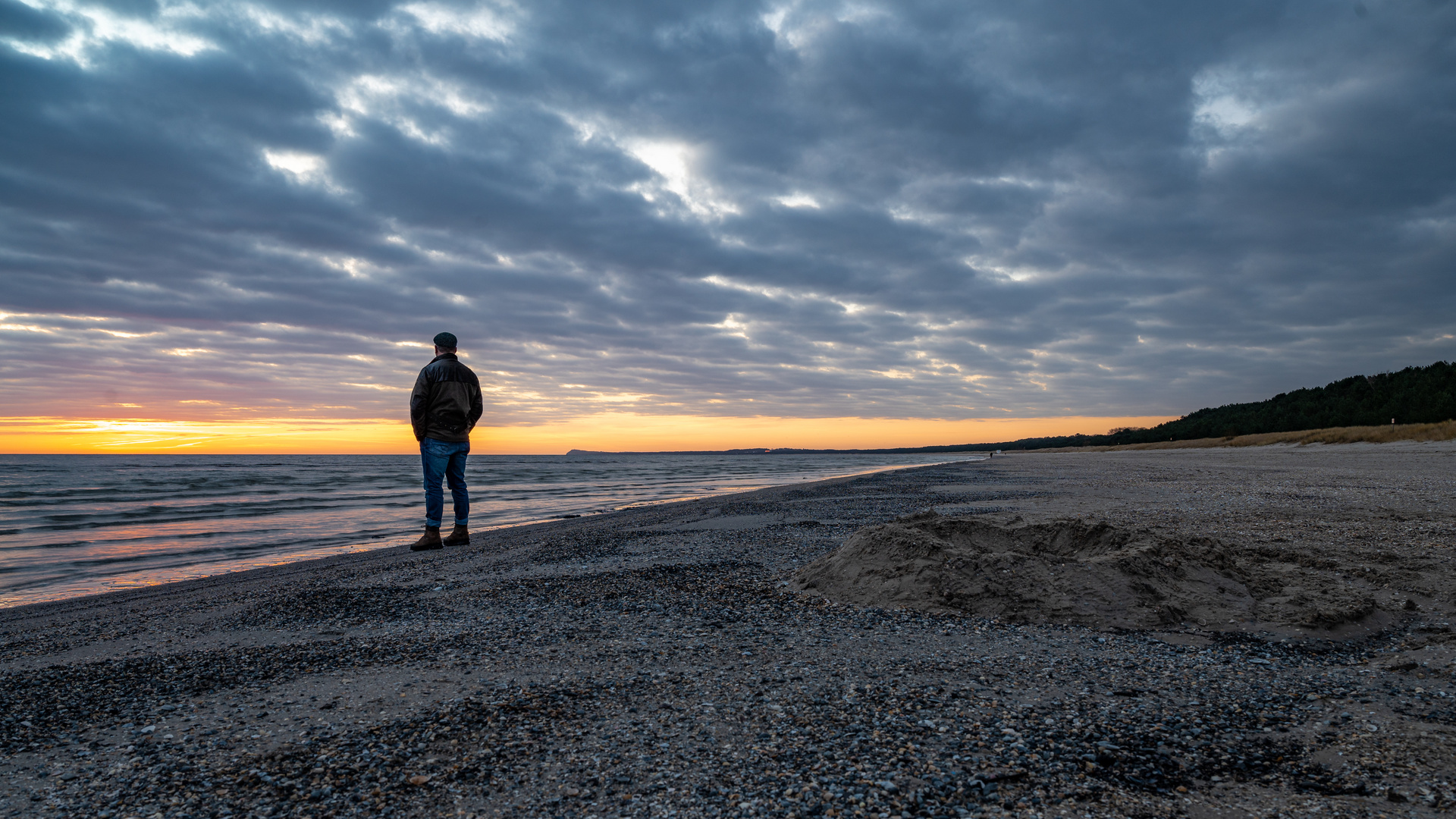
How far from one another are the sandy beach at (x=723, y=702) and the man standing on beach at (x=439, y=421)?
9.14ft

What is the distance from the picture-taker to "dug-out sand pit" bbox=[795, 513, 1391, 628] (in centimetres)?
446

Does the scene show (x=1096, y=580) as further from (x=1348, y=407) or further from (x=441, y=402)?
(x=1348, y=407)

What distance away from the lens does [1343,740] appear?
2.61 m

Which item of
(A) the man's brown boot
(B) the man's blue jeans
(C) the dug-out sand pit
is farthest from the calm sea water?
(C) the dug-out sand pit

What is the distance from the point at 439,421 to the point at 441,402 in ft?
0.88

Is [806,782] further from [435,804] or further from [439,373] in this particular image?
[439,373]

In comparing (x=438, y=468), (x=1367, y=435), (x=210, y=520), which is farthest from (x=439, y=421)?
(x=1367, y=435)

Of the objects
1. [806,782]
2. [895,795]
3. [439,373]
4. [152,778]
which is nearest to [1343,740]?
[895,795]

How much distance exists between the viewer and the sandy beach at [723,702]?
2.30 metres

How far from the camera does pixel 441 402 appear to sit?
8.95 meters

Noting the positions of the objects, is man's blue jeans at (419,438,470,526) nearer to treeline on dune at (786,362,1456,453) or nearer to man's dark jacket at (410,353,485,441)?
man's dark jacket at (410,353,485,441)

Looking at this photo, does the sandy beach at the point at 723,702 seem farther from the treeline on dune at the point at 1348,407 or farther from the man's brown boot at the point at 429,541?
the treeline on dune at the point at 1348,407

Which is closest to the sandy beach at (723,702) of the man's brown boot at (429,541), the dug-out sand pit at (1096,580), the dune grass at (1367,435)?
the dug-out sand pit at (1096,580)

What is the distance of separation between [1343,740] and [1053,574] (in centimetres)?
236
